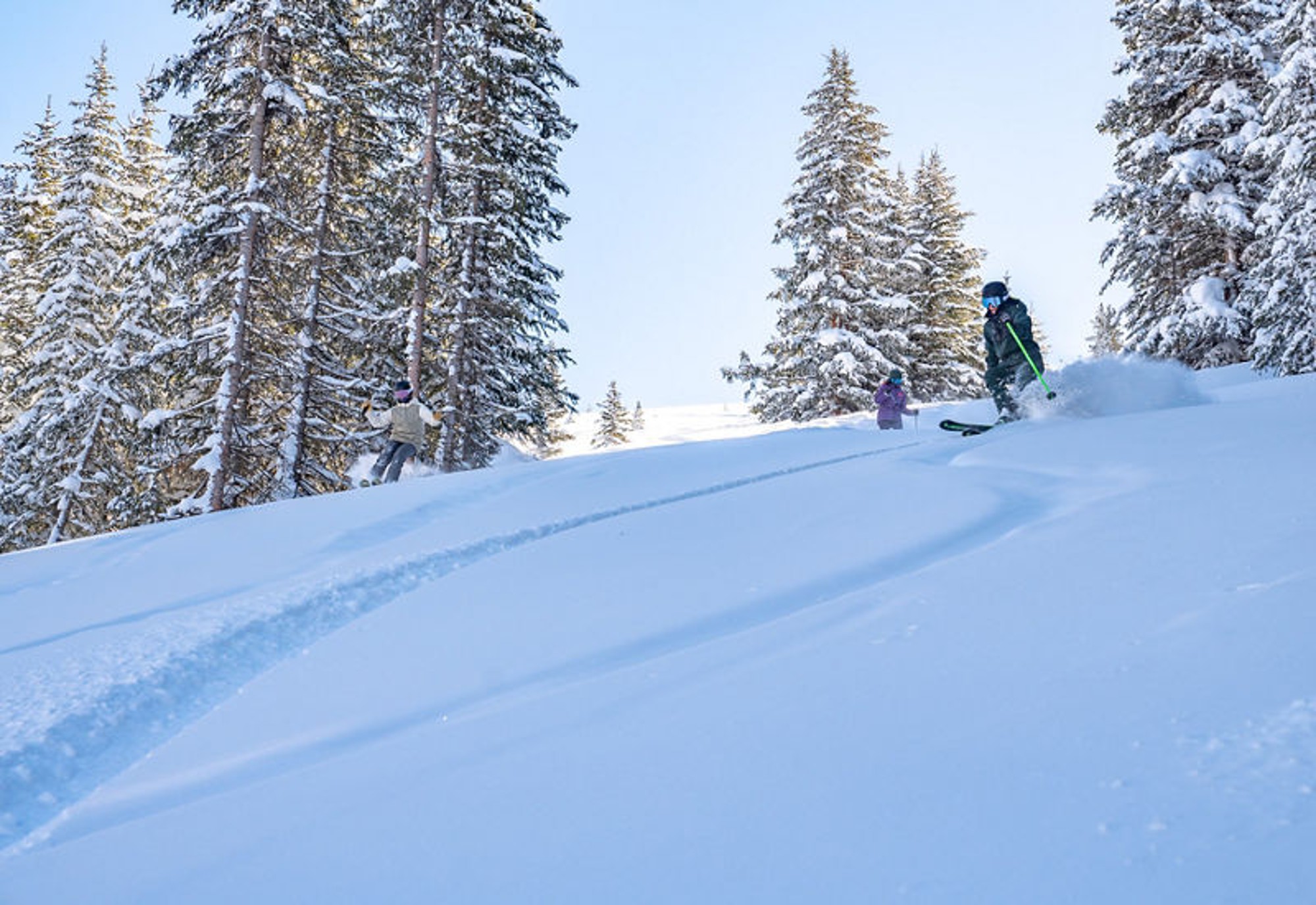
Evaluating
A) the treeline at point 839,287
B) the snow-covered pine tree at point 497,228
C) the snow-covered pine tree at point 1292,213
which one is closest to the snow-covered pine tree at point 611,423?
the treeline at point 839,287

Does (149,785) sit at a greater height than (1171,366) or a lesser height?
lesser

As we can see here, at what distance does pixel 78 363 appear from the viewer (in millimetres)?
19422

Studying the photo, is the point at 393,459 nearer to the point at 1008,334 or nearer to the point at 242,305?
the point at 242,305

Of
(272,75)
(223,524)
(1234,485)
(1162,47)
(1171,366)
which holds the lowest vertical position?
(223,524)

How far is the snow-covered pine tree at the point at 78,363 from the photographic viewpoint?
18.7 metres

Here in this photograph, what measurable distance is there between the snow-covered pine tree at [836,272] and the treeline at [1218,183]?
23.2 ft

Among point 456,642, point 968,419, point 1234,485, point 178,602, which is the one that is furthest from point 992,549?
point 968,419

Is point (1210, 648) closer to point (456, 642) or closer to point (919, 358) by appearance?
point (456, 642)

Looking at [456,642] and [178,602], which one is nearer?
[456,642]

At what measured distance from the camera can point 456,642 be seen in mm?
3389

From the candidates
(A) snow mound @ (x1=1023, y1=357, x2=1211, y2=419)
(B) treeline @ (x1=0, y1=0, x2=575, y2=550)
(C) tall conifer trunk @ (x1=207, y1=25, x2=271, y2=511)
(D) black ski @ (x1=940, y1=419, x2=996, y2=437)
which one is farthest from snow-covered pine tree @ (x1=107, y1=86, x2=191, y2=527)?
(A) snow mound @ (x1=1023, y1=357, x2=1211, y2=419)

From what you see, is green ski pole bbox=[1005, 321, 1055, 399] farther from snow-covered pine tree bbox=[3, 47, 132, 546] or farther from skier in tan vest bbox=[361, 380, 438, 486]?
snow-covered pine tree bbox=[3, 47, 132, 546]

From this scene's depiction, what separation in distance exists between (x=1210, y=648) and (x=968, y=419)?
13.6m

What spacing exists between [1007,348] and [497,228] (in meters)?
11.3
